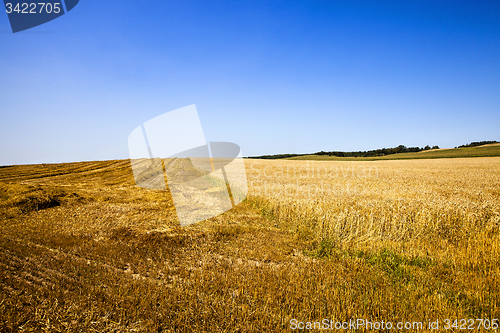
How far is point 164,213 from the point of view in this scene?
8.27m

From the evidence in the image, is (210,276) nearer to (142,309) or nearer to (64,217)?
(142,309)

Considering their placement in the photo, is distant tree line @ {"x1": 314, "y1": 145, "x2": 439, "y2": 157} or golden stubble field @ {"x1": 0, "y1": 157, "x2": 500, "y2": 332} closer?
golden stubble field @ {"x1": 0, "y1": 157, "x2": 500, "y2": 332}

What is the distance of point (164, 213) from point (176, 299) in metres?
5.20

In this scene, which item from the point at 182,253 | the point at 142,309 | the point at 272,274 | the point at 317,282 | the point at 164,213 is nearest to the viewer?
the point at 142,309

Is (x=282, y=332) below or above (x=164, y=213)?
below

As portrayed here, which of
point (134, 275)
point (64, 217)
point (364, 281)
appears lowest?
point (364, 281)

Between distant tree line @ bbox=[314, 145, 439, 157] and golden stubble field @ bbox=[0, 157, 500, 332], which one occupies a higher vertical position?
distant tree line @ bbox=[314, 145, 439, 157]

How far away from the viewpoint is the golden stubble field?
316cm

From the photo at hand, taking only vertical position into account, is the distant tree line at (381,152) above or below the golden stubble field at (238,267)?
above

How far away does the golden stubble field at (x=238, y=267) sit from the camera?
316 centimetres

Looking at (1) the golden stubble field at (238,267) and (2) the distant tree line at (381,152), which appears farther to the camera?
(2) the distant tree line at (381,152)

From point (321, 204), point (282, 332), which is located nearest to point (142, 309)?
point (282, 332)

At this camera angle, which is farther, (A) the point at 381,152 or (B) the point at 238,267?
(A) the point at 381,152

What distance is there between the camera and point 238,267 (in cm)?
466
